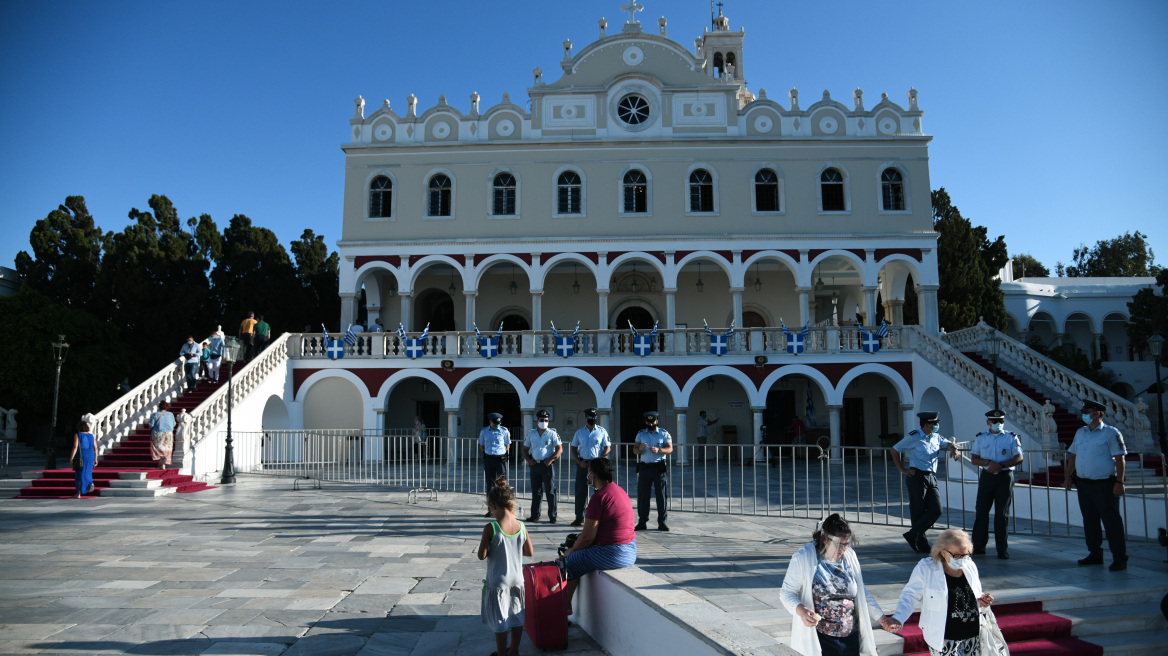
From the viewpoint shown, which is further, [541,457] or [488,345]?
[488,345]

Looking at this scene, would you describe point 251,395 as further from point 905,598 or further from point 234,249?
point 905,598

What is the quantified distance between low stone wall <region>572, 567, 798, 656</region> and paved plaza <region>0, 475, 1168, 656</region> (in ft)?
1.02

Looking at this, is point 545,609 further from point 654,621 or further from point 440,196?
point 440,196

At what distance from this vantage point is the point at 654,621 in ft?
16.4

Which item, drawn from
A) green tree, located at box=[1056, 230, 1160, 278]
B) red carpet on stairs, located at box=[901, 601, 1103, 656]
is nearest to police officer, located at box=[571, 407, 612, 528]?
red carpet on stairs, located at box=[901, 601, 1103, 656]

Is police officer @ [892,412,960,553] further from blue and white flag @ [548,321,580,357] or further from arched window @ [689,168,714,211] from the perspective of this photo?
arched window @ [689,168,714,211]

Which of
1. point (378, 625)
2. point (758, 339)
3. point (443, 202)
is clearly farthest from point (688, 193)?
point (378, 625)

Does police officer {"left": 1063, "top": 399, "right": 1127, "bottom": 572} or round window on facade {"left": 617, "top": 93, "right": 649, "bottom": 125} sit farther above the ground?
round window on facade {"left": 617, "top": 93, "right": 649, "bottom": 125}

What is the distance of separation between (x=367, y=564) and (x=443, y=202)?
61.8 ft

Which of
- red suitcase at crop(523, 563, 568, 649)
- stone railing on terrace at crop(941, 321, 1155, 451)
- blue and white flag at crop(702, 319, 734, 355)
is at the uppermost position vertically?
blue and white flag at crop(702, 319, 734, 355)

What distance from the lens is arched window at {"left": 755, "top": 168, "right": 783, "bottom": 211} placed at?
25.5 m

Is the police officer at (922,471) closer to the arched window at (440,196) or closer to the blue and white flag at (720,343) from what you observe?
the blue and white flag at (720,343)

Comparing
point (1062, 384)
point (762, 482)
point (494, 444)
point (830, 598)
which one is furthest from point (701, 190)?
point (830, 598)

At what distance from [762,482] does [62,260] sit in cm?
2835
